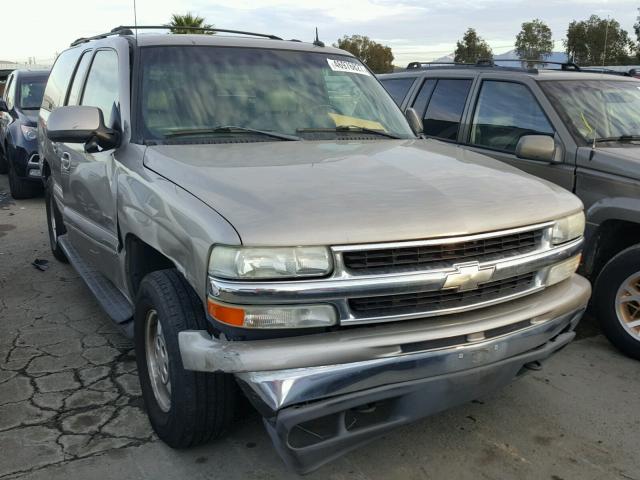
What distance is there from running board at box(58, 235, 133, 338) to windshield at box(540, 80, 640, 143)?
3.31 meters

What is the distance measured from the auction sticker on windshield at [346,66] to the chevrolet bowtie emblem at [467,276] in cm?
205

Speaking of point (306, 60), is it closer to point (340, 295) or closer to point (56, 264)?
point (340, 295)

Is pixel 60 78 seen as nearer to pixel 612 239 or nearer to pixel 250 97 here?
pixel 250 97

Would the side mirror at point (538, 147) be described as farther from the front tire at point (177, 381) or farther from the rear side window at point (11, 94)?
the rear side window at point (11, 94)

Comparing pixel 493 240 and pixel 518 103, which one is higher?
pixel 518 103

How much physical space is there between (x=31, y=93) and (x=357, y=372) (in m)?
9.59

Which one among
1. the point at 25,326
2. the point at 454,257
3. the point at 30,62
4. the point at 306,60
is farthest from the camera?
the point at 30,62

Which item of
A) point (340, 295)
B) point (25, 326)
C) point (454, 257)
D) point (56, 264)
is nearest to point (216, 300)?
point (340, 295)

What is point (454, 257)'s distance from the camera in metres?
2.49

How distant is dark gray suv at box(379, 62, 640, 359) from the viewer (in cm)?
412

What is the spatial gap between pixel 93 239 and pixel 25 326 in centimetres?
102

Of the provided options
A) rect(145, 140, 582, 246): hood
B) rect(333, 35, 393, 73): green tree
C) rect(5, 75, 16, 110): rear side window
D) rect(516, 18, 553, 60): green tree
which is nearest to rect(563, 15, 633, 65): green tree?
rect(516, 18, 553, 60): green tree

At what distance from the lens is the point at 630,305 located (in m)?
4.15

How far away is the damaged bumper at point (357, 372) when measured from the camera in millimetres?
2223
